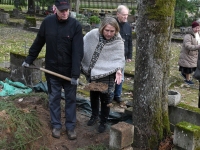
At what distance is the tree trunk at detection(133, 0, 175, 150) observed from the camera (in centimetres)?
391

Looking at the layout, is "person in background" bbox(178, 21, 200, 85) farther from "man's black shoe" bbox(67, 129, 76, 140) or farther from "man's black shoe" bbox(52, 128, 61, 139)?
"man's black shoe" bbox(52, 128, 61, 139)

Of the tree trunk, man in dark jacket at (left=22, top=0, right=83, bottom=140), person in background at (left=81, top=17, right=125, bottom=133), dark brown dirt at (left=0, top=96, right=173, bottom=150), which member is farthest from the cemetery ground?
person in background at (left=81, top=17, right=125, bottom=133)

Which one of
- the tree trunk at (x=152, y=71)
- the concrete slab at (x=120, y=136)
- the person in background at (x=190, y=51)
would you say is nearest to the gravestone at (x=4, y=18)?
the person in background at (x=190, y=51)

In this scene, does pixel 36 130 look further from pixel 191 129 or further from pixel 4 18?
pixel 4 18

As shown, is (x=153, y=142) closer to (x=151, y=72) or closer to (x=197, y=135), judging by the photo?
(x=197, y=135)

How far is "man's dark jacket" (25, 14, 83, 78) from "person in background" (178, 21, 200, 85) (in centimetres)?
428

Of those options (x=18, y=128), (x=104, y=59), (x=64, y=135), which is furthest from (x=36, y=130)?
(x=104, y=59)

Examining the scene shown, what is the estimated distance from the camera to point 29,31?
60.6 ft

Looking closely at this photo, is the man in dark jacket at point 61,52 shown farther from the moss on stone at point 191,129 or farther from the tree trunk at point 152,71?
the moss on stone at point 191,129

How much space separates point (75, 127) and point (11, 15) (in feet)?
74.1

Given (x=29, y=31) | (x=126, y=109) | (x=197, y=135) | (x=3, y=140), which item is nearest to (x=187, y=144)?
(x=197, y=135)

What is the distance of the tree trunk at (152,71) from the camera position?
391cm

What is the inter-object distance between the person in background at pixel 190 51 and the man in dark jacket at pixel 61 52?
4282mm

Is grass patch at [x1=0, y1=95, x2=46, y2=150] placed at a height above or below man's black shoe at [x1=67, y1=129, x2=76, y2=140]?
above
